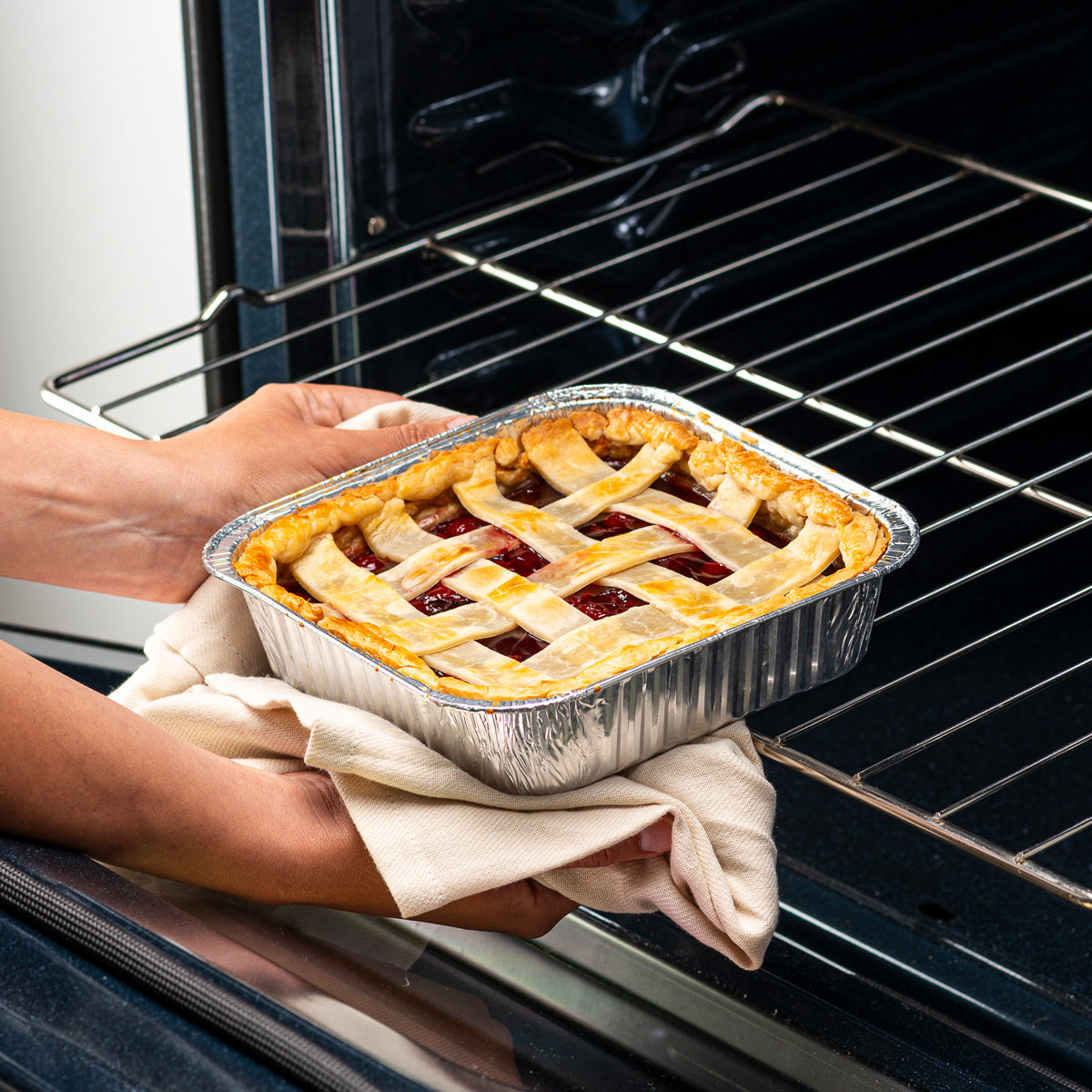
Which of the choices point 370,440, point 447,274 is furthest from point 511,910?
point 447,274

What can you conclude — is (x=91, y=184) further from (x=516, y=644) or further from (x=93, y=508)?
(x=516, y=644)

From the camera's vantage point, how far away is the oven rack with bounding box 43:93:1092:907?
1198mm

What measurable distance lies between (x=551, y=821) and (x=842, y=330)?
2.78ft

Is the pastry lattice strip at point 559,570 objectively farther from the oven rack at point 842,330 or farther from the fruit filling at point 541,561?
the oven rack at point 842,330

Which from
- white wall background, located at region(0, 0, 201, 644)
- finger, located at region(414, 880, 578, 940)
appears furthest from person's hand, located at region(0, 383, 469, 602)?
white wall background, located at region(0, 0, 201, 644)

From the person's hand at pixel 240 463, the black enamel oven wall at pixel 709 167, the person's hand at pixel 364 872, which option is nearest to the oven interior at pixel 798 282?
the black enamel oven wall at pixel 709 167

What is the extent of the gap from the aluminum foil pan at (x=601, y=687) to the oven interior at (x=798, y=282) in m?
0.19

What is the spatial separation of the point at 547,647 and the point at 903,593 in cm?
86

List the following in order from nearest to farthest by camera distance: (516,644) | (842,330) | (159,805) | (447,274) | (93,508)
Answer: (159,805) → (516,644) → (93,508) → (447,274) → (842,330)

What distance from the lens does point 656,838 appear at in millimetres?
679

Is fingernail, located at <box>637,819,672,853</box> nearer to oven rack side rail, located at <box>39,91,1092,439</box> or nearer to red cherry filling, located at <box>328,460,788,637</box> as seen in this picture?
red cherry filling, located at <box>328,460,788,637</box>

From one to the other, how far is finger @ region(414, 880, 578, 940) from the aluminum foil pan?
49 mm

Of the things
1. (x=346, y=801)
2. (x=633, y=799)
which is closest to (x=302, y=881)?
(x=346, y=801)

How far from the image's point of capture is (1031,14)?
133cm
